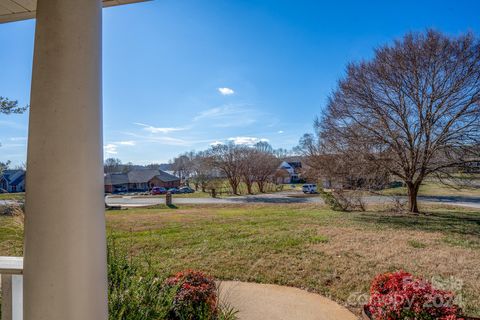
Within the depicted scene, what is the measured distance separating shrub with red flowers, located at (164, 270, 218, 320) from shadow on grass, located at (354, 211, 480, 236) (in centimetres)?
729

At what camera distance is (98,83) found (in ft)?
3.58

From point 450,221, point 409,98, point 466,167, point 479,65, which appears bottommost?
point 450,221

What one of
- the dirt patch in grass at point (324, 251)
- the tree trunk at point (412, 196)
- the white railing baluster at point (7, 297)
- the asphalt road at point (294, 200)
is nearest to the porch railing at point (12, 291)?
the white railing baluster at point (7, 297)

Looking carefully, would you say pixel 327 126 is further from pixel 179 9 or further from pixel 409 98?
pixel 179 9

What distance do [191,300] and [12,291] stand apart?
1.44 m

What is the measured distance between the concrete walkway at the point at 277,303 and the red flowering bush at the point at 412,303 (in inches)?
33.7

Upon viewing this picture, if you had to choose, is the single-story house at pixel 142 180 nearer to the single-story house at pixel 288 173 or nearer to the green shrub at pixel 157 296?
the single-story house at pixel 288 173

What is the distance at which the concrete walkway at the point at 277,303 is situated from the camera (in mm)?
3211

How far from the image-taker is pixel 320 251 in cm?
566

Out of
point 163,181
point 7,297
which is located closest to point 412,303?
point 7,297

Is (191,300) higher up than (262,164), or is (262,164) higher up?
(262,164)

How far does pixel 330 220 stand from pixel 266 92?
15.3ft

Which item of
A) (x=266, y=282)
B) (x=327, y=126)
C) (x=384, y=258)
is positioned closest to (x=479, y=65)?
(x=327, y=126)

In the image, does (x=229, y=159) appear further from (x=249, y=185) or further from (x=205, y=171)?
(x=205, y=171)
